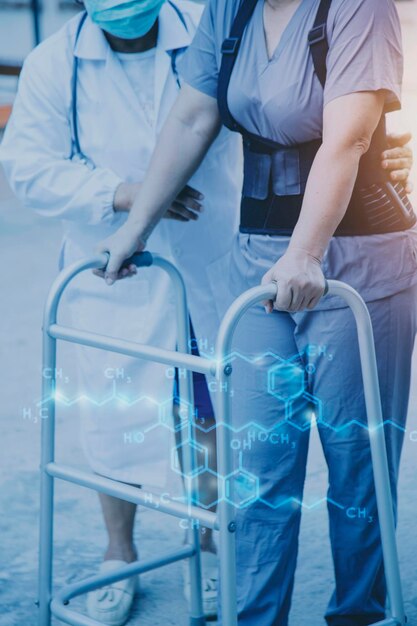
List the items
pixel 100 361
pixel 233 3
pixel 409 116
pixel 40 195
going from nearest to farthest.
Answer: pixel 233 3 < pixel 40 195 < pixel 100 361 < pixel 409 116

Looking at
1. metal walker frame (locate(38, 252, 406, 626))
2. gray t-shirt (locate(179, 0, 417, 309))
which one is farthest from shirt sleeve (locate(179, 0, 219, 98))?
metal walker frame (locate(38, 252, 406, 626))

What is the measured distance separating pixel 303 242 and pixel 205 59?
1.58 feet

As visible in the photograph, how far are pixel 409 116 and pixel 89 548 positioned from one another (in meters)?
5.13

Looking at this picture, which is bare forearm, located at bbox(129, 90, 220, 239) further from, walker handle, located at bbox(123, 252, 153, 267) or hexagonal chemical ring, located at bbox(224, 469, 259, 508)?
hexagonal chemical ring, located at bbox(224, 469, 259, 508)

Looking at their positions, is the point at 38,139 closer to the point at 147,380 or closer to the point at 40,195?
the point at 40,195

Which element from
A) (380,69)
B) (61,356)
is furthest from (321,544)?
(61,356)

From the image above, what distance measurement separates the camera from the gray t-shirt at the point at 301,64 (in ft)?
5.41

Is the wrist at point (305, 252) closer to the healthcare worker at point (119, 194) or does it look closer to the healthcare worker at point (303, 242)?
the healthcare worker at point (303, 242)

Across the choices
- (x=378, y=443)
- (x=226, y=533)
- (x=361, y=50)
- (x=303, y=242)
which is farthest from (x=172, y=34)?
(x=226, y=533)

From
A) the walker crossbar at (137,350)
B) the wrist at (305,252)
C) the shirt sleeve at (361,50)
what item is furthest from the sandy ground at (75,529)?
the walker crossbar at (137,350)

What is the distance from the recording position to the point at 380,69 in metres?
1.65

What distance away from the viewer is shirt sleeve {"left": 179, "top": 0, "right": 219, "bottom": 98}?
1907 mm

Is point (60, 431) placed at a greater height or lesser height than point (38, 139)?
lesser

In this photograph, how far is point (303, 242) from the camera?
1659 millimetres
